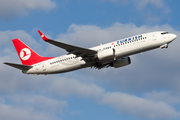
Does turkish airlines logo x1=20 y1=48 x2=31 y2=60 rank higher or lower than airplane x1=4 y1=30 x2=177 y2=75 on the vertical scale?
higher

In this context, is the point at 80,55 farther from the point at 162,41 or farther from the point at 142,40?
the point at 162,41

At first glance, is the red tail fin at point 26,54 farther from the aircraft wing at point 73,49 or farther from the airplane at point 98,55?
the aircraft wing at point 73,49

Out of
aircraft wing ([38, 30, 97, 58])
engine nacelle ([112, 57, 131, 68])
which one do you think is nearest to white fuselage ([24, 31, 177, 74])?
aircraft wing ([38, 30, 97, 58])

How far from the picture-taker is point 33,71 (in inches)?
2176

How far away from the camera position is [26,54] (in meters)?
58.6

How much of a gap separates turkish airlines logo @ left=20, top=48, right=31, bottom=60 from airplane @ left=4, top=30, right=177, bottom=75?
1.03 metres

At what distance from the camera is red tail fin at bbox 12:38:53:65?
5728 cm

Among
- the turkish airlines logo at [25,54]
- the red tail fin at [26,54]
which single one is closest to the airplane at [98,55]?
the red tail fin at [26,54]

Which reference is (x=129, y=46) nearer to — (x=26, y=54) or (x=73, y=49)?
(x=73, y=49)

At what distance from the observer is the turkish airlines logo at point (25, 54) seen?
5824cm

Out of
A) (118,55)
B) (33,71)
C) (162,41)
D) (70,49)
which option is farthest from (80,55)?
(162,41)

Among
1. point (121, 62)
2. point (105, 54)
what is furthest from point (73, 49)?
point (121, 62)

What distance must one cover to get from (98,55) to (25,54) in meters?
16.0

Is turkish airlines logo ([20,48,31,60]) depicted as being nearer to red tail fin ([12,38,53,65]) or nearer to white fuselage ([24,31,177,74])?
red tail fin ([12,38,53,65])
